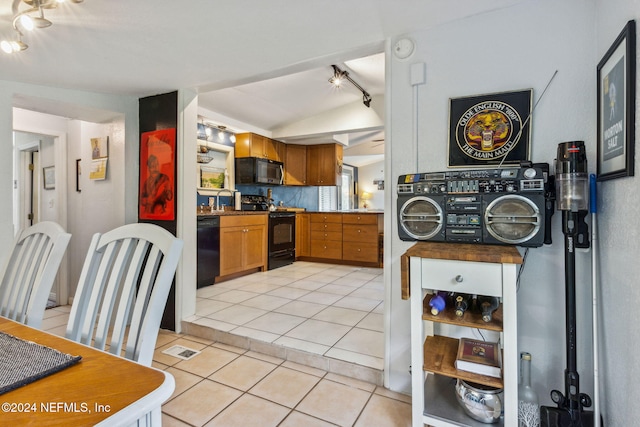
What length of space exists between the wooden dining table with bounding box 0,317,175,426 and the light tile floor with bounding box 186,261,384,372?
1.61 meters

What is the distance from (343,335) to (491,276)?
147 cm

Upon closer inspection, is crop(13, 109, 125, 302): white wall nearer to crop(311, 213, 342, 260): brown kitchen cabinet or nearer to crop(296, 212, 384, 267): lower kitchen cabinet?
crop(296, 212, 384, 267): lower kitchen cabinet

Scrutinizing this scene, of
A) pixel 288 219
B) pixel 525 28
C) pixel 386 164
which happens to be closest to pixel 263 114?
pixel 288 219

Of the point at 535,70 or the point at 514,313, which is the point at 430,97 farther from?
the point at 514,313

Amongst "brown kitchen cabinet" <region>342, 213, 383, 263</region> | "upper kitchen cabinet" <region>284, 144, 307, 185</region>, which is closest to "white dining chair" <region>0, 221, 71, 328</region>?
"brown kitchen cabinet" <region>342, 213, 383, 263</region>

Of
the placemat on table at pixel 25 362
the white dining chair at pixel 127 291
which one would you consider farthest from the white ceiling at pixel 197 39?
the placemat on table at pixel 25 362

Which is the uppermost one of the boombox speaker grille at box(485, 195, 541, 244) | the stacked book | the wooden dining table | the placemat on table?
the boombox speaker grille at box(485, 195, 541, 244)

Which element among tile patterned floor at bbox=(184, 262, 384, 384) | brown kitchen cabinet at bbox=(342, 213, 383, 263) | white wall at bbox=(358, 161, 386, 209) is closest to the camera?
tile patterned floor at bbox=(184, 262, 384, 384)

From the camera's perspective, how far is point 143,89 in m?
2.79

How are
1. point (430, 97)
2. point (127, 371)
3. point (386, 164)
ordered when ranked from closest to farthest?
point (127, 371)
point (430, 97)
point (386, 164)

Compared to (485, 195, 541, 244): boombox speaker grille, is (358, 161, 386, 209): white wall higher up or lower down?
higher up

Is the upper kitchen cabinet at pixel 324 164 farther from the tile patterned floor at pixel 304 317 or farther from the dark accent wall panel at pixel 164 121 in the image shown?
the dark accent wall panel at pixel 164 121

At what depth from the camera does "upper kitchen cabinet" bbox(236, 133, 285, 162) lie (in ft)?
16.2

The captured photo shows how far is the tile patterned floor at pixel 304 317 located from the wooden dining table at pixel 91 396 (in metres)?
1.60
